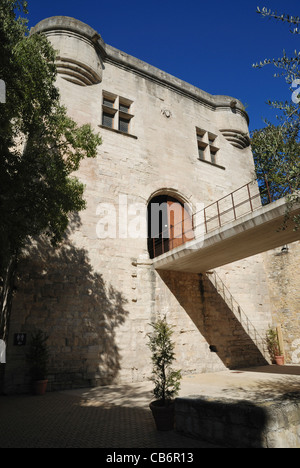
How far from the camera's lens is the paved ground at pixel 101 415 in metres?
3.72

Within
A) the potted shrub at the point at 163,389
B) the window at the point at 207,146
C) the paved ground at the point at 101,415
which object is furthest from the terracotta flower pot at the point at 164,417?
the window at the point at 207,146

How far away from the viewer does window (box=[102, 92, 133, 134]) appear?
38.8ft

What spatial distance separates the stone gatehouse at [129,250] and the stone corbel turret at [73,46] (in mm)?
38

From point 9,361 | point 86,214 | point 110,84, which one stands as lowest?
point 9,361

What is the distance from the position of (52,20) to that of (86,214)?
795 centimetres

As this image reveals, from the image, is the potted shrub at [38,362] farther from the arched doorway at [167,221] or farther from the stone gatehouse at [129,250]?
the arched doorway at [167,221]

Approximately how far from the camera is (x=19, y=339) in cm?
734

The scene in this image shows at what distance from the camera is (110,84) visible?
1223 centimetres

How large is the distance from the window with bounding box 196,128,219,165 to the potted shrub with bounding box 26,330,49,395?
10.7m

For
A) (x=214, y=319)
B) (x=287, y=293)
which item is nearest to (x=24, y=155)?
(x=214, y=319)

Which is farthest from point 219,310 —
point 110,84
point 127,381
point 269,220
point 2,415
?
point 110,84

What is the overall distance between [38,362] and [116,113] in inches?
377

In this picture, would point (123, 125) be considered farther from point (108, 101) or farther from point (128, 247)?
point (128, 247)
